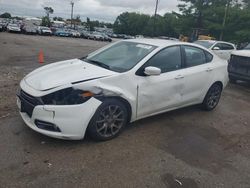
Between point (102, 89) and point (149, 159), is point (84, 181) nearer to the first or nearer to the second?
point (149, 159)

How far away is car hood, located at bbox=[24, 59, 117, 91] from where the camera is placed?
12.2 feet

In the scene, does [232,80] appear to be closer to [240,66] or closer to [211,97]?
[240,66]

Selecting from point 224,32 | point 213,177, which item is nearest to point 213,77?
point 213,177

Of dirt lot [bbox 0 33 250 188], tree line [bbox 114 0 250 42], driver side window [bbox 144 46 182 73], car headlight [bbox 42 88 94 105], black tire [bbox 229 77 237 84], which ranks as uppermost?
tree line [bbox 114 0 250 42]

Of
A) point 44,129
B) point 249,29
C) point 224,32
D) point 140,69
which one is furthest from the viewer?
point 224,32

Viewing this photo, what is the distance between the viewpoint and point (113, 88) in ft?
12.8

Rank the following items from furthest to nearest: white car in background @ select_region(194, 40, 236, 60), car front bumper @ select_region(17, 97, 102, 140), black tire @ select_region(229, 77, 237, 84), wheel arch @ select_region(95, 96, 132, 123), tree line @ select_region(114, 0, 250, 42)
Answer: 1. tree line @ select_region(114, 0, 250, 42)
2. white car in background @ select_region(194, 40, 236, 60)
3. black tire @ select_region(229, 77, 237, 84)
4. wheel arch @ select_region(95, 96, 132, 123)
5. car front bumper @ select_region(17, 97, 102, 140)

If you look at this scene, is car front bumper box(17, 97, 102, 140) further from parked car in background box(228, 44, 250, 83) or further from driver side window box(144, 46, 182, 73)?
parked car in background box(228, 44, 250, 83)

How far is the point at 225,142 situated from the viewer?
4.44 m

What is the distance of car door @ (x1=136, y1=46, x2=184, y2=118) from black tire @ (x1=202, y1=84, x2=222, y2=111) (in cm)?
108

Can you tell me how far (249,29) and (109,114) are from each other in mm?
33740

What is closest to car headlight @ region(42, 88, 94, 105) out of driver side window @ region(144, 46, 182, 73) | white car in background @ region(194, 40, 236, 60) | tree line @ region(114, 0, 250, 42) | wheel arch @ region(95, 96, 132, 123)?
wheel arch @ region(95, 96, 132, 123)

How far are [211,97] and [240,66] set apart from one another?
391 cm

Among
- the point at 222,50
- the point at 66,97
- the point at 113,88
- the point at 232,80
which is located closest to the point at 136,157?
the point at 113,88
